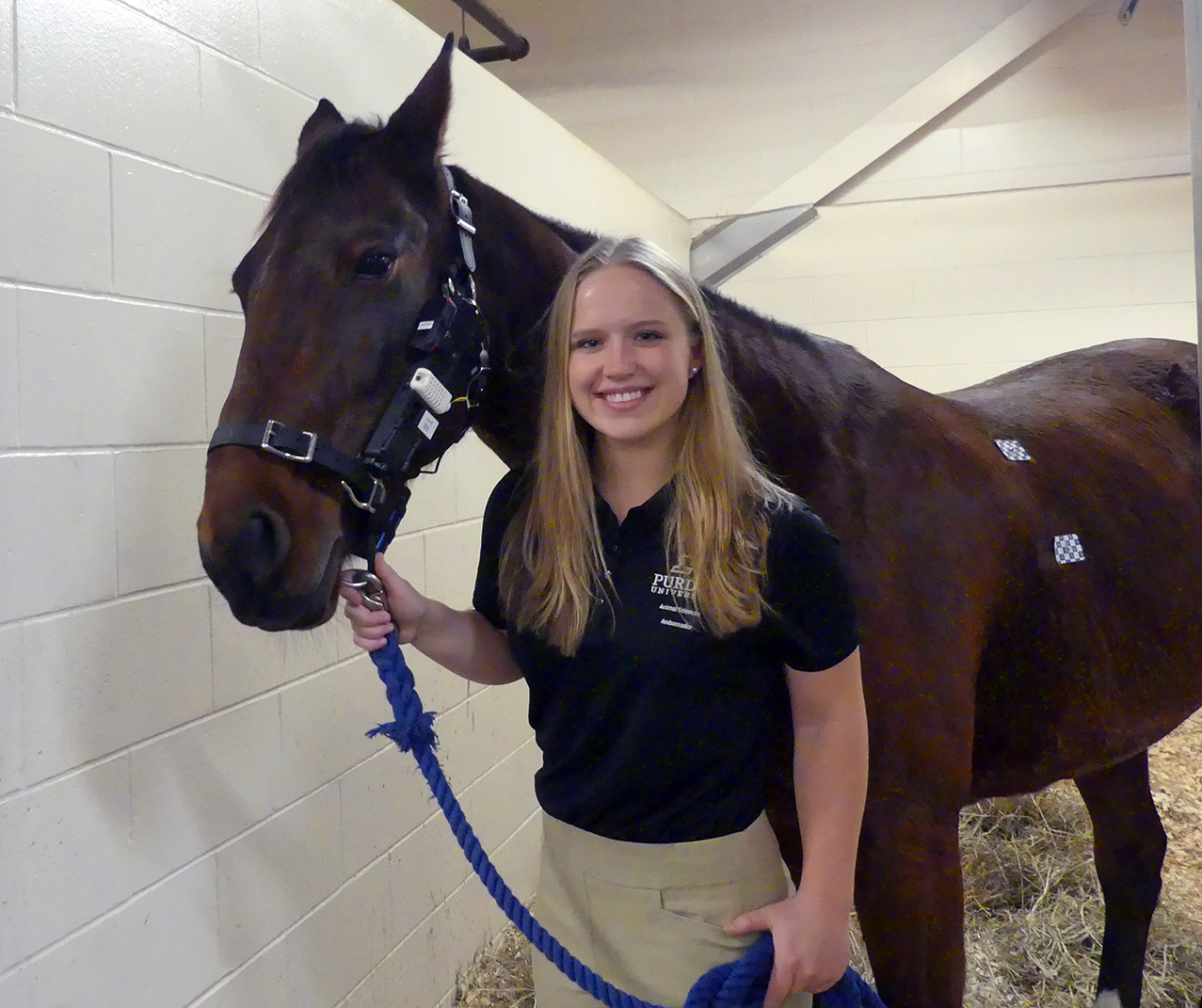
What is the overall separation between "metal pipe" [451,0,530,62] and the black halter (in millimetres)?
2661

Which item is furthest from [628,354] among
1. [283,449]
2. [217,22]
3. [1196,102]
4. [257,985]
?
[257,985]

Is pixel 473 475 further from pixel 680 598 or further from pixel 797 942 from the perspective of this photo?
pixel 797 942

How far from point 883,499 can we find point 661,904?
68 cm

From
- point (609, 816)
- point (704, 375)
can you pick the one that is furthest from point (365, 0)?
point (609, 816)

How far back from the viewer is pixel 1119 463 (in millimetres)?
1733

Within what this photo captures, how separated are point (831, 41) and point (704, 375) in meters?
3.71

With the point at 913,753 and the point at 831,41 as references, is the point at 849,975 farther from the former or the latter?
the point at 831,41

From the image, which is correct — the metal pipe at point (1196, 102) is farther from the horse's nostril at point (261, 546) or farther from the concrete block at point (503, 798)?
the concrete block at point (503, 798)

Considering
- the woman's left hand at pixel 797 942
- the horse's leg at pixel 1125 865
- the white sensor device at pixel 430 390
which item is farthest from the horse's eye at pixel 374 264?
the horse's leg at pixel 1125 865

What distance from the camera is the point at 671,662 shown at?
878mm

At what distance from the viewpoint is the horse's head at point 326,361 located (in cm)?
86

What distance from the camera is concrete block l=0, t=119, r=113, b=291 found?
3.31 ft

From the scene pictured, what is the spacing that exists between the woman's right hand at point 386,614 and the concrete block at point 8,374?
0.45m

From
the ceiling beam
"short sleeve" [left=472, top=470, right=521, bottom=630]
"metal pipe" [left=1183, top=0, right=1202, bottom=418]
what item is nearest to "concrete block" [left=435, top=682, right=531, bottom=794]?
"short sleeve" [left=472, top=470, right=521, bottom=630]
